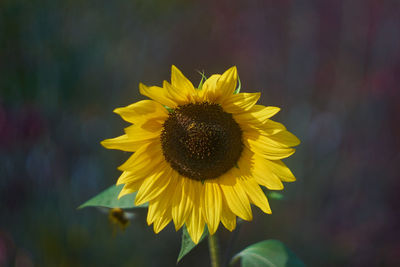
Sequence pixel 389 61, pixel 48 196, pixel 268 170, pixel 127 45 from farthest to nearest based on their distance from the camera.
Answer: pixel 127 45 → pixel 389 61 → pixel 48 196 → pixel 268 170

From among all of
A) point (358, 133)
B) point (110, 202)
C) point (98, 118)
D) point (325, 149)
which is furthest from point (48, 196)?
point (358, 133)

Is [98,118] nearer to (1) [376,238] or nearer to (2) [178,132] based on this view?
(2) [178,132]

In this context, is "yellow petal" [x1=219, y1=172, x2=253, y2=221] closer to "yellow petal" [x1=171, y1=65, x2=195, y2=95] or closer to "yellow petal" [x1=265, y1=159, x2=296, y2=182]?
"yellow petal" [x1=265, y1=159, x2=296, y2=182]

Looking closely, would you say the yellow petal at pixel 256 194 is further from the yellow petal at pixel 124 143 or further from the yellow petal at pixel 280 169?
the yellow petal at pixel 124 143

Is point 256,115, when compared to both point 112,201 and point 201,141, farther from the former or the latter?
point 112,201

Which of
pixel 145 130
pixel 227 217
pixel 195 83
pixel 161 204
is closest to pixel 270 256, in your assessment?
pixel 227 217

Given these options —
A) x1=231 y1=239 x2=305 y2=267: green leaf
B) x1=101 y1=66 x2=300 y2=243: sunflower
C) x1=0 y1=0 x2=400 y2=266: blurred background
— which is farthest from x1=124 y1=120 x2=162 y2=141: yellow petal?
x1=0 y1=0 x2=400 y2=266: blurred background
